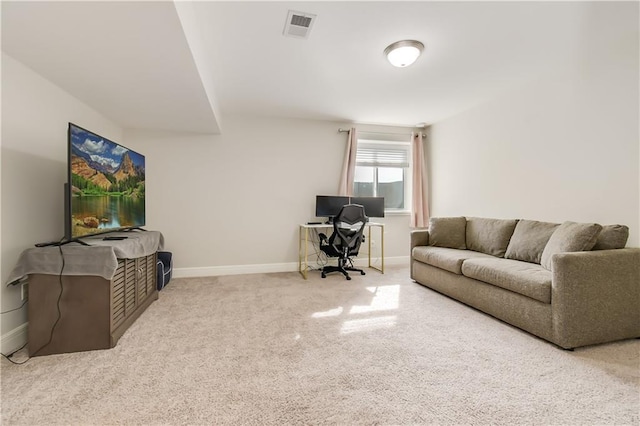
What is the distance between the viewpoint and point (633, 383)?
64.0 inches

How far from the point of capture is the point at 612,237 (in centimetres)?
230

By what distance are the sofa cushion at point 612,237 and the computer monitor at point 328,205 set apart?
9.54 ft

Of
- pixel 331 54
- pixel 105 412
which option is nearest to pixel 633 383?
pixel 105 412

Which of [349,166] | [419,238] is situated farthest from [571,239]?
[349,166]

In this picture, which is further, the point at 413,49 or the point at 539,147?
the point at 539,147

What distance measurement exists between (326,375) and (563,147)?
3.10 metres

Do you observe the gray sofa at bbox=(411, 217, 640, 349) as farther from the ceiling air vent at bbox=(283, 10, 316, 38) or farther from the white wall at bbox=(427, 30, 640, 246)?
the ceiling air vent at bbox=(283, 10, 316, 38)

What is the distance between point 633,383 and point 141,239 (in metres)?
3.61

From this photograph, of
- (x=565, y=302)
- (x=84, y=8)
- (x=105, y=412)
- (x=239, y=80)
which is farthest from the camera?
(x=239, y=80)

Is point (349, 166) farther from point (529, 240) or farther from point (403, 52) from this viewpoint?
point (529, 240)

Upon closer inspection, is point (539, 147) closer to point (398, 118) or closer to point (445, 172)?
point (445, 172)

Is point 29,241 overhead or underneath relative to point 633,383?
overhead

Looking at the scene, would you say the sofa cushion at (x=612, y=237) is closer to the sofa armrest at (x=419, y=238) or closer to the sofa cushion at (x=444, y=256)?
the sofa cushion at (x=444, y=256)

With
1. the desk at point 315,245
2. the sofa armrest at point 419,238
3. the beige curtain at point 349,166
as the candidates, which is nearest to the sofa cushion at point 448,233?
the sofa armrest at point 419,238
